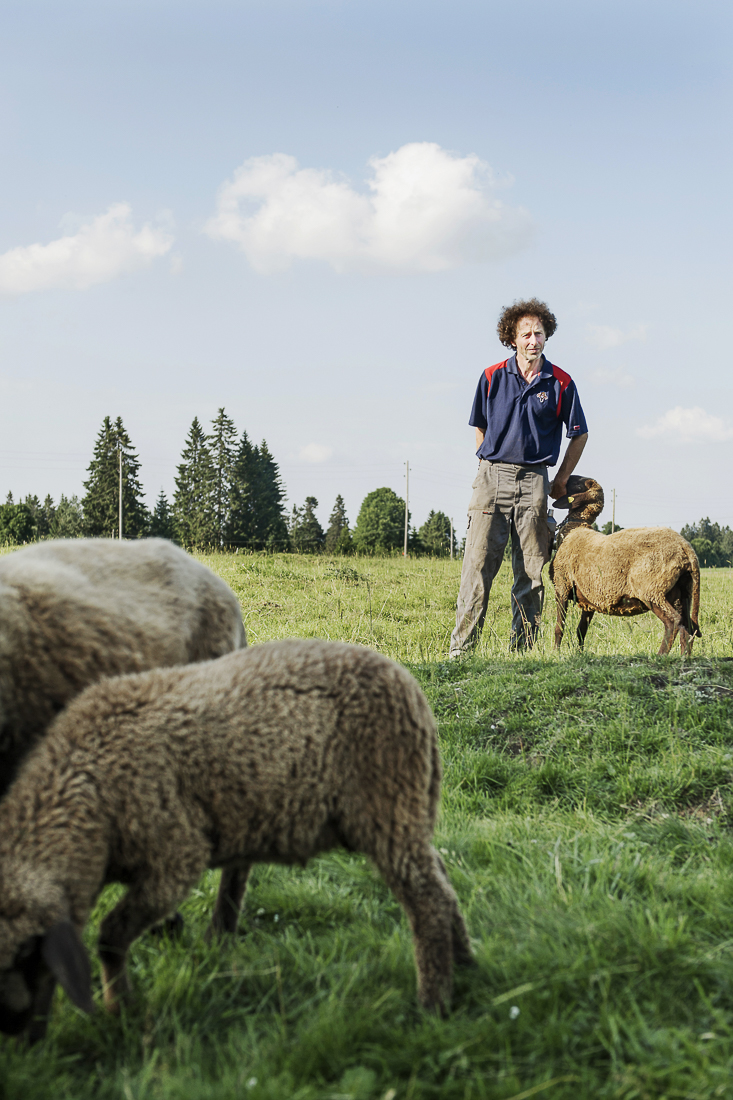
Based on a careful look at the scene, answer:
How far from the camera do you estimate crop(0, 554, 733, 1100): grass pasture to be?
2.14m

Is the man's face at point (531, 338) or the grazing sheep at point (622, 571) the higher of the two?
the man's face at point (531, 338)

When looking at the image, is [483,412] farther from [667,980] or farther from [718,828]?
[667,980]

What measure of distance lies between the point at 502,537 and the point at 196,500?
5590cm

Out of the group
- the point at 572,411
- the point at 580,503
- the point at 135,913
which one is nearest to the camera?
the point at 135,913

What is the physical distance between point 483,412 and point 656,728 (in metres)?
4.12

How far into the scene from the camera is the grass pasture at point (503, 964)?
2139 millimetres

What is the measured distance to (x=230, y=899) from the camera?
3.08 metres

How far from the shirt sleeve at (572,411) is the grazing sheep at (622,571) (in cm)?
70

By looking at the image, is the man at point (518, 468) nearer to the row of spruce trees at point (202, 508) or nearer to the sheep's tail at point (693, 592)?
the sheep's tail at point (693, 592)

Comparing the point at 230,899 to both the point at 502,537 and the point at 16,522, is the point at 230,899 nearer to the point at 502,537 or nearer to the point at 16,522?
the point at 502,537

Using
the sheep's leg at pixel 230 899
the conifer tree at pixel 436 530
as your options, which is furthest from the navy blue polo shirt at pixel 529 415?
the conifer tree at pixel 436 530

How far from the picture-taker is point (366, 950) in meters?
2.81

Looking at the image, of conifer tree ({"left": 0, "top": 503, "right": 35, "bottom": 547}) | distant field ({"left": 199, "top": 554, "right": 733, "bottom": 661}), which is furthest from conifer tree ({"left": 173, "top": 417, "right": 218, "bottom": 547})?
distant field ({"left": 199, "top": 554, "right": 733, "bottom": 661})

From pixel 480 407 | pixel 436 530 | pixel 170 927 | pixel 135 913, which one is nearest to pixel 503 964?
pixel 135 913
